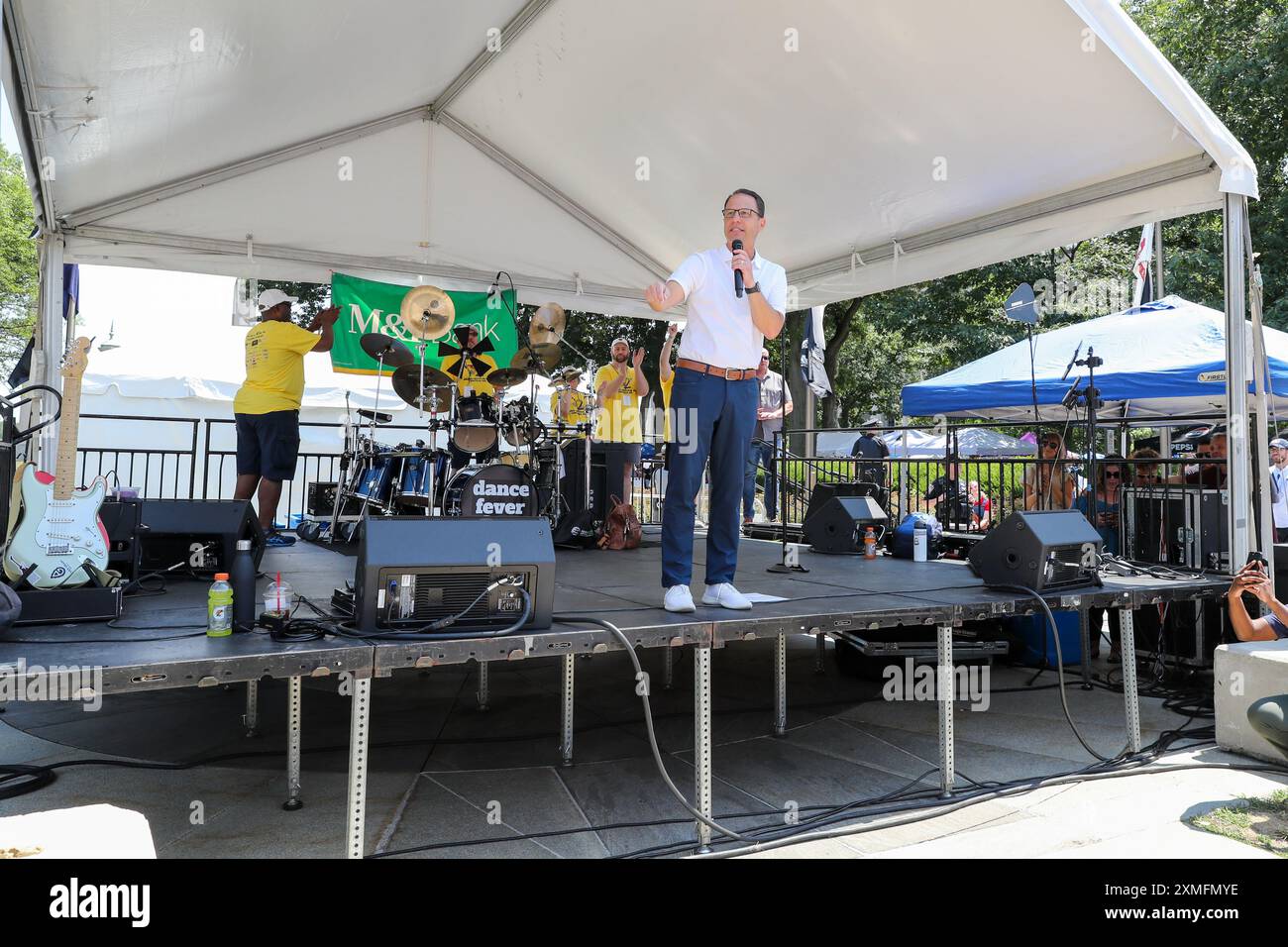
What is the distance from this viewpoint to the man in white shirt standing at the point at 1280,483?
24.2 ft

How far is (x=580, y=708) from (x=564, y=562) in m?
1.02

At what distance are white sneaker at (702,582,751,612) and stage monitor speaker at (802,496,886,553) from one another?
2725 millimetres

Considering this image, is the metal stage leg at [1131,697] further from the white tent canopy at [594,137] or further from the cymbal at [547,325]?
the cymbal at [547,325]

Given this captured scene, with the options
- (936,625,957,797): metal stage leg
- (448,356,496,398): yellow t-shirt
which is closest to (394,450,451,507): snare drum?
(448,356,496,398): yellow t-shirt

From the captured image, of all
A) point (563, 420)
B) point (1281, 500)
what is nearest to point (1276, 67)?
point (1281, 500)

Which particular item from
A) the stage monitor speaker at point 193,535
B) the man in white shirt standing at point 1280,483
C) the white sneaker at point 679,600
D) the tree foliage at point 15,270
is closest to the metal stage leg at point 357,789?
the white sneaker at point 679,600

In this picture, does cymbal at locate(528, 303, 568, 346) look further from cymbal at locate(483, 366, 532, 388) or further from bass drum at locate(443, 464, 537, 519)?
bass drum at locate(443, 464, 537, 519)

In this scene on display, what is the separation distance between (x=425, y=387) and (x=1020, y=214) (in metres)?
4.40

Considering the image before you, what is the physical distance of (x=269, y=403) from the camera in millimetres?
5387

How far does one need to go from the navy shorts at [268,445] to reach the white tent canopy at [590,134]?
1.80 meters

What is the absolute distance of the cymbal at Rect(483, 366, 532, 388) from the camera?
21.4ft
